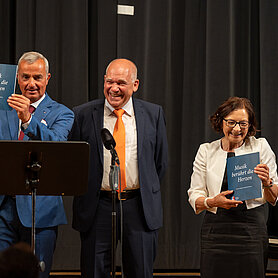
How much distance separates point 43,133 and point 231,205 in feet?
3.87

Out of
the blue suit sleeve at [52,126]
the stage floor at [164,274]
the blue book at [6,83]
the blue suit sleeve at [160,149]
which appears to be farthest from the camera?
the stage floor at [164,274]

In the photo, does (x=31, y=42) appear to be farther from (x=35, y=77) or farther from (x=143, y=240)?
(x=143, y=240)

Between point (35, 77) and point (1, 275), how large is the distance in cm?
224

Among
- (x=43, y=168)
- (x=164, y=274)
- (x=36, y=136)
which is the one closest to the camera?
(x=43, y=168)

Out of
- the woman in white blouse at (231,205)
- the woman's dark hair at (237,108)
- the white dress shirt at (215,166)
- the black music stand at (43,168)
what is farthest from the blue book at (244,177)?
the black music stand at (43,168)

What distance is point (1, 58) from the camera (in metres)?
5.22

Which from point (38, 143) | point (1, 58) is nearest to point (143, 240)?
point (38, 143)

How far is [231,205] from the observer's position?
316 centimetres

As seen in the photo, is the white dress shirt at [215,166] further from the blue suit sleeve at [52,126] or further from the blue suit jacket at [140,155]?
the blue suit sleeve at [52,126]

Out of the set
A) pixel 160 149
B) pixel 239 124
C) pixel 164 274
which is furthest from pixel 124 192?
pixel 164 274

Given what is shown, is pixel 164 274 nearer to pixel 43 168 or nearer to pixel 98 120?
pixel 98 120

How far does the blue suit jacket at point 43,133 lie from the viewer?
3.07 m

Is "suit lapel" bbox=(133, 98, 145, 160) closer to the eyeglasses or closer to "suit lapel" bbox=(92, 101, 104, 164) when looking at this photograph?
"suit lapel" bbox=(92, 101, 104, 164)

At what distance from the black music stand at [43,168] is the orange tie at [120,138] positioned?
0.62 metres
